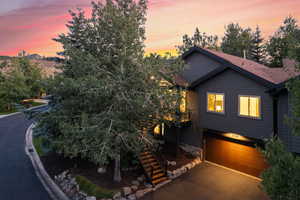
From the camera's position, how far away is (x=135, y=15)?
9.46 meters

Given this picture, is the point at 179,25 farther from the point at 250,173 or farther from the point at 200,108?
the point at 250,173

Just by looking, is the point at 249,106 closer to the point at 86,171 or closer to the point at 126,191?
the point at 126,191

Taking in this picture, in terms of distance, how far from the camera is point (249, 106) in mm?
10914

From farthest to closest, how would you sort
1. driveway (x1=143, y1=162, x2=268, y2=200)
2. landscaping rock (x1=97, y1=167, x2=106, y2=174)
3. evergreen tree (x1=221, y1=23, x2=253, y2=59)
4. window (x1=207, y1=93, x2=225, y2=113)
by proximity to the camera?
evergreen tree (x1=221, y1=23, x2=253, y2=59) → window (x1=207, y1=93, x2=225, y2=113) → landscaping rock (x1=97, y1=167, x2=106, y2=174) → driveway (x1=143, y1=162, x2=268, y2=200)

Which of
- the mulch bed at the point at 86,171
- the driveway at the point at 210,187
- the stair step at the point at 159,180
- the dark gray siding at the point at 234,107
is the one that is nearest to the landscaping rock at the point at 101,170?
the mulch bed at the point at 86,171

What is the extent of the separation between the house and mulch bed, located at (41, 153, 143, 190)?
5522 millimetres

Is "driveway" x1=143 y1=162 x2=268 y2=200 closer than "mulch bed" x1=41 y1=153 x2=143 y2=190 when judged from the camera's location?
Yes

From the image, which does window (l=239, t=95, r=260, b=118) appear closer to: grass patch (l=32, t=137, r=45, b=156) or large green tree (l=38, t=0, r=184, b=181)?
large green tree (l=38, t=0, r=184, b=181)

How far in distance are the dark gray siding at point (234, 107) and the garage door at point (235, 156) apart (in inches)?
55.4

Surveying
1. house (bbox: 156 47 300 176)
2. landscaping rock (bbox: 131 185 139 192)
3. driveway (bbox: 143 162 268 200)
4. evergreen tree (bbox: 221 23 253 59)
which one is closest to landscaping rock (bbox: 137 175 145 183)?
landscaping rock (bbox: 131 185 139 192)

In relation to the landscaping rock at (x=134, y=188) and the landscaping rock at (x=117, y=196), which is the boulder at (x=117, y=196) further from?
the landscaping rock at (x=134, y=188)

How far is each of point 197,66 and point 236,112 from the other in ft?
17.8

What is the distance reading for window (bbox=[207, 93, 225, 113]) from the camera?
12140 millimetres

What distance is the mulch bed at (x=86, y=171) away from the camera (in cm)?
978
